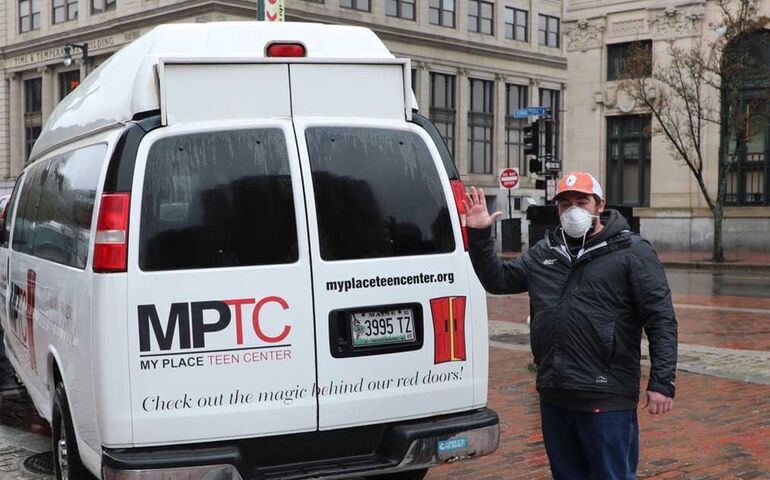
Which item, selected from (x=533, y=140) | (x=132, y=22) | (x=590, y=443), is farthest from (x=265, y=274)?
(x=132, y=22)

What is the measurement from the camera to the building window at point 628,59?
101 ft

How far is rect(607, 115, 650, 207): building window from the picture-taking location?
35875mm

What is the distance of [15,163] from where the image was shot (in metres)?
60.8

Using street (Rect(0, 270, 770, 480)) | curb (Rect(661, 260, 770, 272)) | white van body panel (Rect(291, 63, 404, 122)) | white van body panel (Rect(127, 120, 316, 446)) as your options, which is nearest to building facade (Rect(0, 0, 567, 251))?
curb (Rect(661, 260, 770, 272))

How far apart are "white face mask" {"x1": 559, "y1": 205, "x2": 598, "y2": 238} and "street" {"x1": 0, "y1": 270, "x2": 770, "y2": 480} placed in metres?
2.27

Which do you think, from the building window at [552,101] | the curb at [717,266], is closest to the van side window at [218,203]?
the curb at [717,266]

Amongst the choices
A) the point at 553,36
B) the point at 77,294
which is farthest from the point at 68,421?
the point at 553,36

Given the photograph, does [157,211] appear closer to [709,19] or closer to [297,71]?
[297,71]

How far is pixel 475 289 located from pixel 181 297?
1.56m

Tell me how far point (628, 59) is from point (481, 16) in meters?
31.8

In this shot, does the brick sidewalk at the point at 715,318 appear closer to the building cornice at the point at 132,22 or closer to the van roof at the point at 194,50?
the van roof at the point at 194,50

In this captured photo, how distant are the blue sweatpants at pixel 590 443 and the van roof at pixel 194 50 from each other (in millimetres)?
2108

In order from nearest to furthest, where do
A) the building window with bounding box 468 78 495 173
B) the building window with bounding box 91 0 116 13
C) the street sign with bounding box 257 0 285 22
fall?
the street sign with bounding box 257 0 285 22
the building window with bounding box 91 0 116 13
the building window with bounding box 468 78 495 173

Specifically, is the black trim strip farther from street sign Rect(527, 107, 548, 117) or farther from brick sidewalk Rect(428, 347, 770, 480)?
street sign Rect(527, 107, 548, 117)
